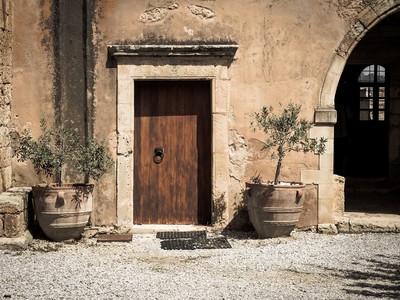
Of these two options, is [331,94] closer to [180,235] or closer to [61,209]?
[180,235]

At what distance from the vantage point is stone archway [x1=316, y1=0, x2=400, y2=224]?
8.91 m

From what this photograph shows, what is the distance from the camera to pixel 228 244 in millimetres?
8227

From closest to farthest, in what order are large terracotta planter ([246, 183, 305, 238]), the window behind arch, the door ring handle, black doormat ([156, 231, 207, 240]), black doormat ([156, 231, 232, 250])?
black doormat ([156, 231, 232, 250]) < large terracotta planter ([246, 183, 305, 238]) < black doormat ([156, 231, 207, 240]) < the door ring handle < the window behind arch

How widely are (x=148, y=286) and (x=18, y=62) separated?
4127mm

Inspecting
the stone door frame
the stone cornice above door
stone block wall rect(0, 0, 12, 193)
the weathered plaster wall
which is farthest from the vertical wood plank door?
stone block wall rect(0, 0, 12, 193)

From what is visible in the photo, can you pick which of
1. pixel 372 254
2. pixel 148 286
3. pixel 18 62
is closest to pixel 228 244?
pixel 372 254

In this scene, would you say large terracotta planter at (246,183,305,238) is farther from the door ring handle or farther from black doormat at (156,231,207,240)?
the door ring handle

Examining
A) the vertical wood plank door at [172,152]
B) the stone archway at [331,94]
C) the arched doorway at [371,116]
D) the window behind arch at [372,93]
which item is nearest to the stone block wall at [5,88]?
the vertical wood plank door at [172,152]

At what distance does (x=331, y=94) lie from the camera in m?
8.98

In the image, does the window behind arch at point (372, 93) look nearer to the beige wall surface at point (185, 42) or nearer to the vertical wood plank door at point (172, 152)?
the beige wall surface at point (185, 42)

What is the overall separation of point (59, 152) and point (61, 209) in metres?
0.72

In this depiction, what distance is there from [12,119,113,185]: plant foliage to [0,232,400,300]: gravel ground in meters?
0.92

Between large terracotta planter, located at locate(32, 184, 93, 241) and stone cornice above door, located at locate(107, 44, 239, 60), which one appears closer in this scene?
large terracotta planter, located at locate(32, 184, 93, 241)

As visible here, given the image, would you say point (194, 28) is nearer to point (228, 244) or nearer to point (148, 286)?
point (228, 244)
